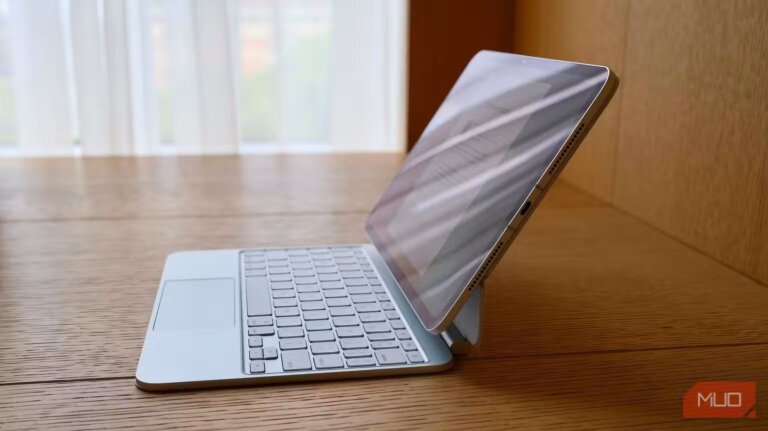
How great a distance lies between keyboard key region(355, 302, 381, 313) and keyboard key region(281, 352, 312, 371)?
0.10 m

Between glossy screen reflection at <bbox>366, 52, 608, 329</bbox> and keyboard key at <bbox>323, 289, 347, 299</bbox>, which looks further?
keyboard key at <bbox>323, 289, 347, 299</bbox>

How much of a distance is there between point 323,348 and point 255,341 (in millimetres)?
55

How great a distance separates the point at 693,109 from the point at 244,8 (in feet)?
5.27

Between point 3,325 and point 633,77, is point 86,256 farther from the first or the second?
point 633,77

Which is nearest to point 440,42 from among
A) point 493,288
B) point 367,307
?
point 493,288

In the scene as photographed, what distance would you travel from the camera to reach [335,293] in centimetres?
71

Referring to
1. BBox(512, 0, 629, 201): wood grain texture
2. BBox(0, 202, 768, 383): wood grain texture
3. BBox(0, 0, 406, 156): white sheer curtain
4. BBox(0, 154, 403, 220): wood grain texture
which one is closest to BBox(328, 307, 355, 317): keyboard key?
BBox(0, 202, 768, 383): wood grain texture

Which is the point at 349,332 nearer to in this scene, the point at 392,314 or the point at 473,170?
the point at 392,314

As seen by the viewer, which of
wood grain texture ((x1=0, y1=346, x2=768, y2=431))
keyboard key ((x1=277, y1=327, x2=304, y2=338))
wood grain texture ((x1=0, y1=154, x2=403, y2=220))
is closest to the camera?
wood grain texture ((x1=0, y1=346, x2=768, y2=431))

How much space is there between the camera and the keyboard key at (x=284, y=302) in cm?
68

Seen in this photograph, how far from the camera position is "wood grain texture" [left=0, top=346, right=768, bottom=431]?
0.51m

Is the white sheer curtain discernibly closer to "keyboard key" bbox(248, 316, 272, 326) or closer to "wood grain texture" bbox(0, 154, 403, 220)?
"wood grain texture" bbox(0, 154, 403, 220)

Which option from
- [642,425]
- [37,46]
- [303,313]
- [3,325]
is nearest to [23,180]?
[3,325]

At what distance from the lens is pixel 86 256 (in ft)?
2.82
